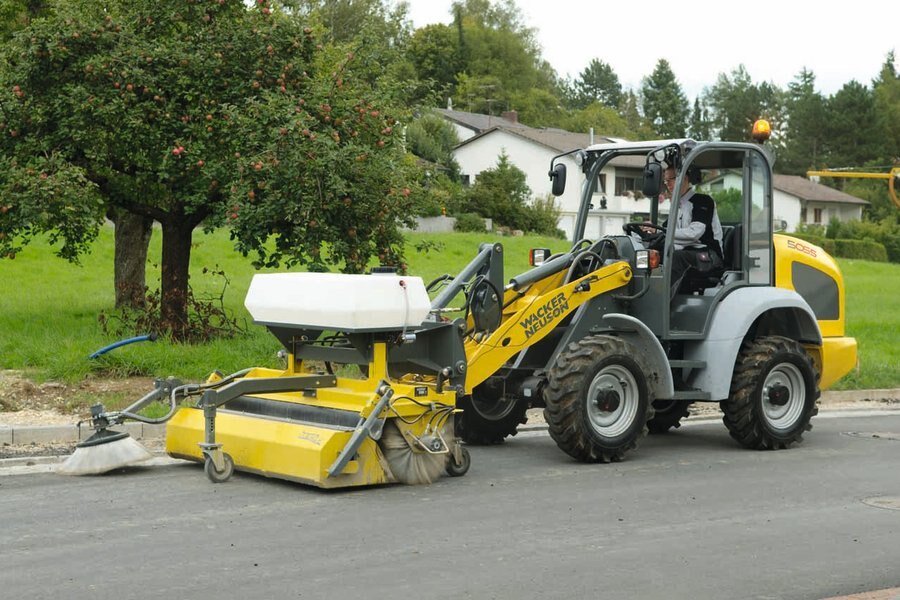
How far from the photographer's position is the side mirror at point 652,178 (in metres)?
10.4

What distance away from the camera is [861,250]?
71.1 m

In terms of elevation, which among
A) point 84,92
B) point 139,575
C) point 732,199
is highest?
point 84,92

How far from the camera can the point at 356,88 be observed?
638 inches

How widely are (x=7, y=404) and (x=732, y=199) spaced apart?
7.10 m

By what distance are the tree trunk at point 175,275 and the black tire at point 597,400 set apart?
7887 millimetres

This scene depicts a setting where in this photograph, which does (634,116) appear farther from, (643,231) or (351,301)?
(351,301)

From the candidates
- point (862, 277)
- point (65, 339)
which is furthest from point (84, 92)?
point (862, 277)

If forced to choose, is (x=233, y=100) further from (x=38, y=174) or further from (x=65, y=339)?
(x=65, y=339)

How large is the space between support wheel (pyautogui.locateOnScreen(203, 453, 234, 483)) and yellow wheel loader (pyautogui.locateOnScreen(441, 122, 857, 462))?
6.50 feet

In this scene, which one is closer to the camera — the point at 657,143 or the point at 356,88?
the point at 657,143

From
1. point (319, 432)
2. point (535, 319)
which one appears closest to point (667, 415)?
point (535, 319)

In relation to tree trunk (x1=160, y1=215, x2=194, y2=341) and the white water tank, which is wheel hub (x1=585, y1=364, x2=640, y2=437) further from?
tree trunk (x1=160, y1=215, x2=194, y2=341)

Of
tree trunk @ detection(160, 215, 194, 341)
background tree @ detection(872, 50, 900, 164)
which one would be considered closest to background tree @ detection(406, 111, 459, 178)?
tree trunk @ detection(160, 215, 194, 341)

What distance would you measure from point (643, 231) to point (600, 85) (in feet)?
477
